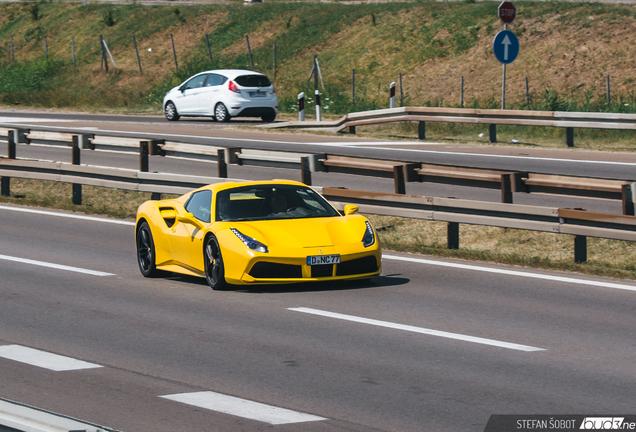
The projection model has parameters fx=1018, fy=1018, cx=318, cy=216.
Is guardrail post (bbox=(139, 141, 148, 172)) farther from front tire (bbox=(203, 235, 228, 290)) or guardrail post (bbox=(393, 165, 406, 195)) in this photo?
front tire (bbox=(203, 235, 228, 290))

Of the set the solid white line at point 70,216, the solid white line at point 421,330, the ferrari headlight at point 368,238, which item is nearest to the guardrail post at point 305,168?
the solid white line at point 70,216

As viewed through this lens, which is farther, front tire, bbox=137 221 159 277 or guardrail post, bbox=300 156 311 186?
guardrail post, bbox=300 156 311 186

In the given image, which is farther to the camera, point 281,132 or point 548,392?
point 281,132

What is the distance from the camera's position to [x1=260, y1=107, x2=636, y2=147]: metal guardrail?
2414cm

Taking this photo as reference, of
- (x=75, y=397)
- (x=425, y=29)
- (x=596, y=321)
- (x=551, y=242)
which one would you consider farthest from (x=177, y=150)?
(x=425, y=29)

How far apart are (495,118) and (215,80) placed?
1055cm

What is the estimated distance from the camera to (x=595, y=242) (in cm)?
1368

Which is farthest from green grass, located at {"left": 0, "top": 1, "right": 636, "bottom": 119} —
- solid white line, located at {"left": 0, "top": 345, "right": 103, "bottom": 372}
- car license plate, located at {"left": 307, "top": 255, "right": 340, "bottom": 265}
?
solid white line, located at {"left": 0, "top": 345, "right": 103, "bottom": 372}

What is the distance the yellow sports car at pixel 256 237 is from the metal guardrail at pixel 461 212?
7.03 ft

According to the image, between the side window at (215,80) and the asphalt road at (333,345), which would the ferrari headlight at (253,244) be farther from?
the side window at (215,80)

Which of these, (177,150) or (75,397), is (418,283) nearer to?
(75,397)

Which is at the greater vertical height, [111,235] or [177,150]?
[177,150]

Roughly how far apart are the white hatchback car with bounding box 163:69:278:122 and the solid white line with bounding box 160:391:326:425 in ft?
85.1

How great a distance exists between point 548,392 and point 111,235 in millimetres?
9223
